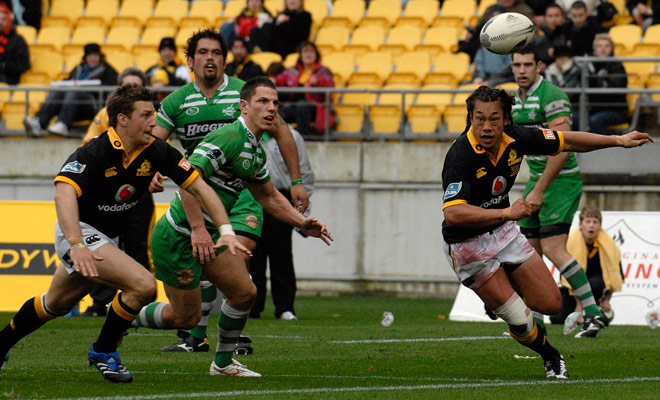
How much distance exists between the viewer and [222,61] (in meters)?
9.25

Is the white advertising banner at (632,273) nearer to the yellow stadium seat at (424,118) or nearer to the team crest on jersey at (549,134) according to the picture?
the yellow stadium seat at (424,118)

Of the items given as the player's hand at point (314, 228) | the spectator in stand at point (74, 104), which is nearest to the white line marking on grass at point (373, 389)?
the player's hand at point (314, 228)

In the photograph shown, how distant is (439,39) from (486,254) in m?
11.2

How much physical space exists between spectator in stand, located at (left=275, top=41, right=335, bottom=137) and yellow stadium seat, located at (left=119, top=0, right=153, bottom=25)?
507 cm

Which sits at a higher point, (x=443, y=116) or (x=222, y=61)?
(x=222, y=61)

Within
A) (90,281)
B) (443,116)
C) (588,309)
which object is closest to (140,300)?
(90,281)

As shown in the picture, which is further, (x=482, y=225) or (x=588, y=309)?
(x=588, y=309)

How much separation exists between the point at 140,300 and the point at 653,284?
749 centimetres

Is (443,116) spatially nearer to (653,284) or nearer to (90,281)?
(653,284)

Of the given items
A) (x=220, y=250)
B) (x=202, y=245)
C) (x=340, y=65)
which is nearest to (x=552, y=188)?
(x=220, y=250)

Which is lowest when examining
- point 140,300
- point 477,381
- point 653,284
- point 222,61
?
point 653,284

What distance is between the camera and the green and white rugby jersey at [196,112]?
30.2 ft

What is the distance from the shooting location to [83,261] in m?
6.77

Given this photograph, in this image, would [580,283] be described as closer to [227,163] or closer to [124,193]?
[227,163]
